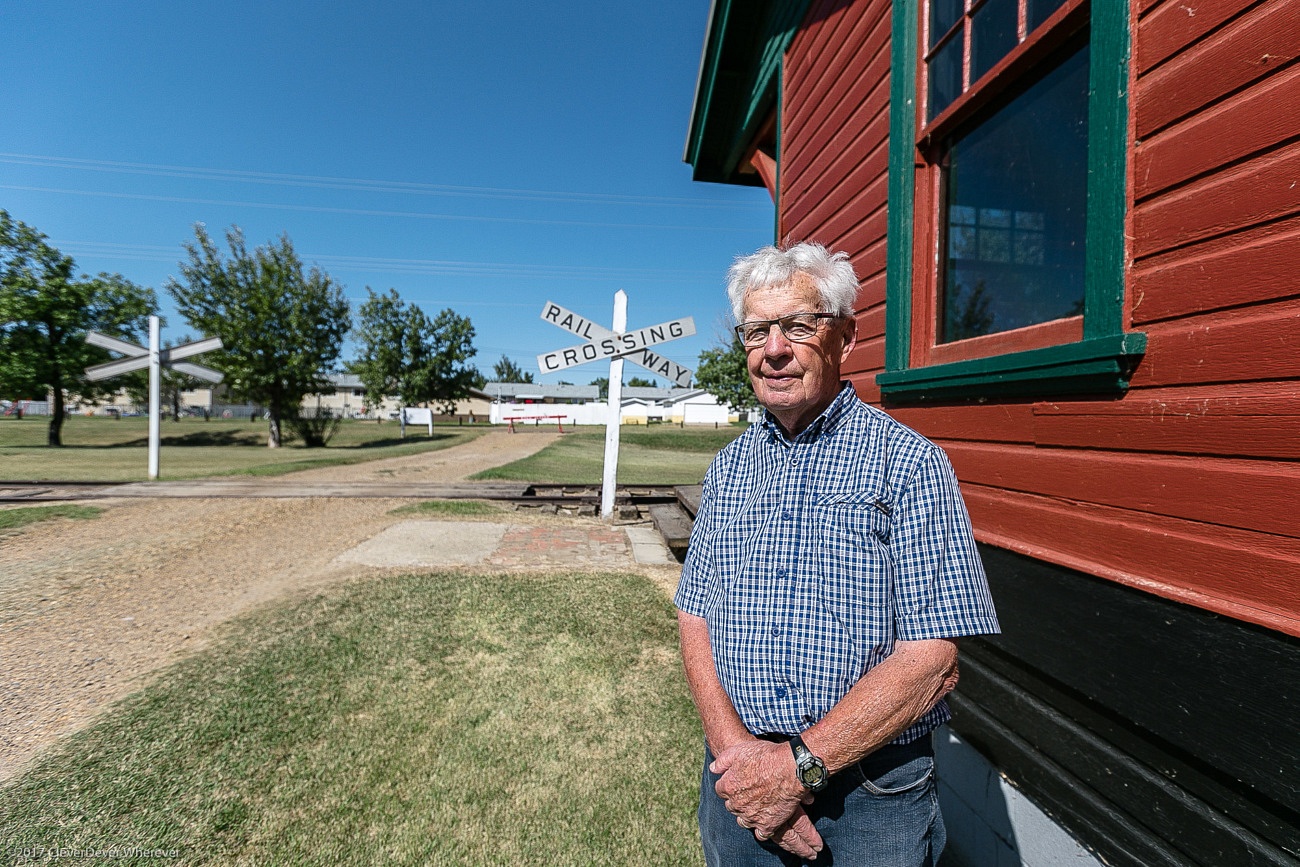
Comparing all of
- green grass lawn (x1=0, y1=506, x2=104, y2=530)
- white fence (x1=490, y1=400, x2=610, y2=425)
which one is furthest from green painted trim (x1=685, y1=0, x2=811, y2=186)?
white fence (x1=490, y1=400, x2=610, y2=425)

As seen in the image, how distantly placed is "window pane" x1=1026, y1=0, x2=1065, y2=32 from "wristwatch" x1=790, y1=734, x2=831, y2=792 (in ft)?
8.24

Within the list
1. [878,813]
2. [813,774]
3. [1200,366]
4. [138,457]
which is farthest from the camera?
[138,457]

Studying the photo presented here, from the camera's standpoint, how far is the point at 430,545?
6.18 m

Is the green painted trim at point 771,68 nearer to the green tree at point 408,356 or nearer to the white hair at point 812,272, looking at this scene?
the white hair at point 812,272

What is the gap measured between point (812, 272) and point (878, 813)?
1.33 meters

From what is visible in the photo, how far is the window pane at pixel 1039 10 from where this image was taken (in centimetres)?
202

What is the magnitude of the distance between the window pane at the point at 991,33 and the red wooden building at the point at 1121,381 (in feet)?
0.05

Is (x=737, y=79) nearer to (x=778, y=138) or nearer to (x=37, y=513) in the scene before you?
(x=778, y=138)

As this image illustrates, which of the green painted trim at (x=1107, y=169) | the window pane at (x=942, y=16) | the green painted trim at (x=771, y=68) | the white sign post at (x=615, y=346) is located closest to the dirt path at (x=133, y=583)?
the white sign post at (x=615, y=346)

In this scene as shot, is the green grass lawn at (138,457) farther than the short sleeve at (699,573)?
Yes

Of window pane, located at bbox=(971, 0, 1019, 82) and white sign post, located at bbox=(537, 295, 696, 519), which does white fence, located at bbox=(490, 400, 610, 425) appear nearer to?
white sign post, located at bbox=(537, 295, 696, 519)

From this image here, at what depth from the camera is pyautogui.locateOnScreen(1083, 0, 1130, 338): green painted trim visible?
169 centimetres

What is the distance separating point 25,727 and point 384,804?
6.44 feet

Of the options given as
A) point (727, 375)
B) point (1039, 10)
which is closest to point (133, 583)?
point (1039, 10)
